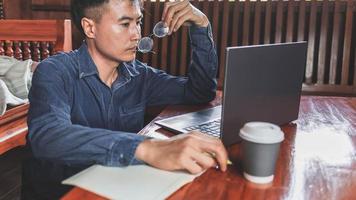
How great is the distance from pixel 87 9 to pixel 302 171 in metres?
0.82

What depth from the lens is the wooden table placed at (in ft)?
2.59

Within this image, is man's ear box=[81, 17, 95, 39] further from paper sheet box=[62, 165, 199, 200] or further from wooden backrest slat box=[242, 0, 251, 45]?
wooden backrest slat box=[242, 0, 251, 45]

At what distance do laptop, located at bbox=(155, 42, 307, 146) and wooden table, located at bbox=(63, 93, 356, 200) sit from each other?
0.06 meters

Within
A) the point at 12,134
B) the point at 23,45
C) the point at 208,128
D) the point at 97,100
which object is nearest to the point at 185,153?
the point at 208,128

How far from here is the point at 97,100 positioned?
128 centimetres

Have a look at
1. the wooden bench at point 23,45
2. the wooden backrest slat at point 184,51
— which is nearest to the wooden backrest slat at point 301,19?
the wooden backrest slat at point 184,51

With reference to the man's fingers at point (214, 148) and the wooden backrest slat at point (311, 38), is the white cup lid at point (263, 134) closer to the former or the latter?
the man's fingers at point (214, 148)

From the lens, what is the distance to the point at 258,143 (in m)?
0.79

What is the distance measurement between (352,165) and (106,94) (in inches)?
28.3

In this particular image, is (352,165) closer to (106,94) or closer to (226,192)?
(226,192)

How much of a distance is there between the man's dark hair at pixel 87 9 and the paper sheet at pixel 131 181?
1.93 feet

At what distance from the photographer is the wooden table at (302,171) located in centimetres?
79

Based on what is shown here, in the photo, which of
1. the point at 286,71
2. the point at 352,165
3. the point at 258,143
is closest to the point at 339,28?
the point at 286,71

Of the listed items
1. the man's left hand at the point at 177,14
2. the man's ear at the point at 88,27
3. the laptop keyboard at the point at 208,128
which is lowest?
the laptop keyboard at the point at 208,128
